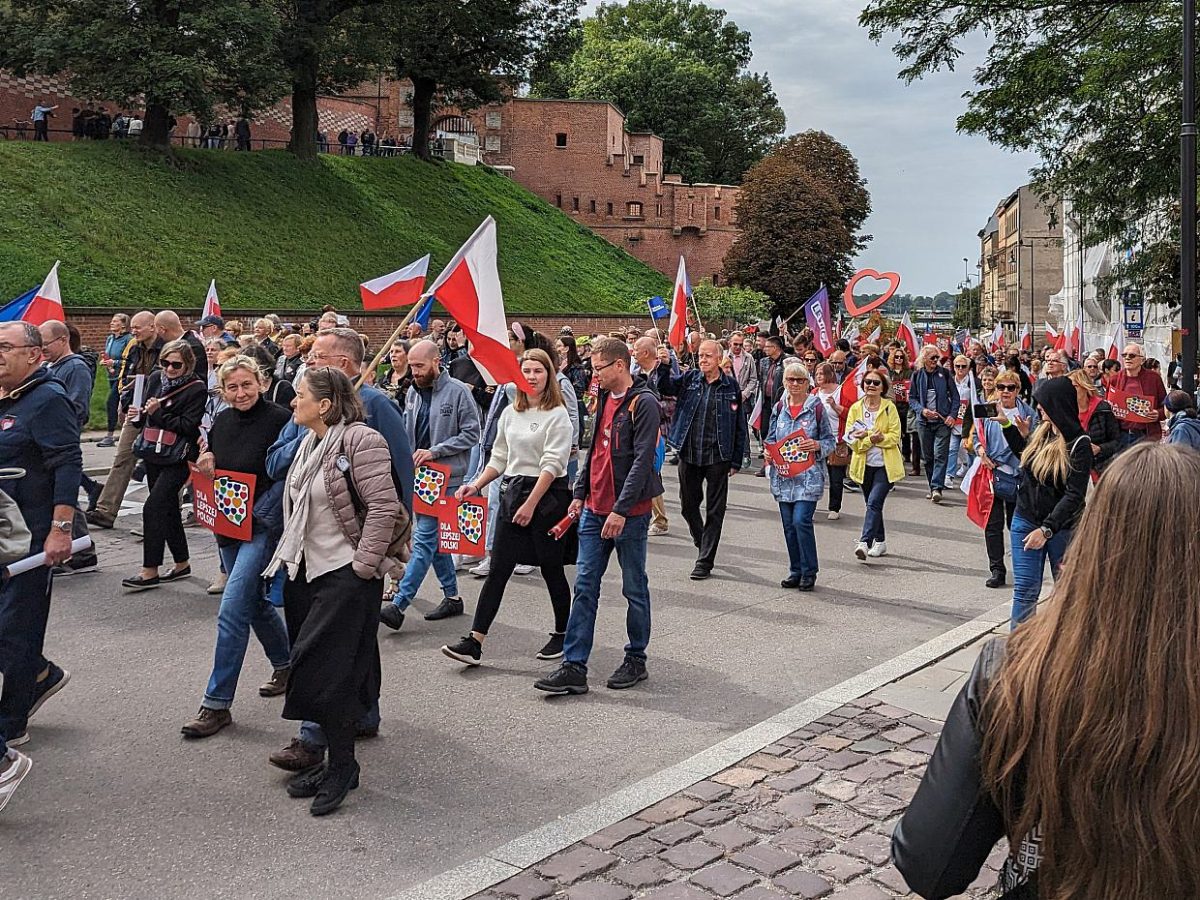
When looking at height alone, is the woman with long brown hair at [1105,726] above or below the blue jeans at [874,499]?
above

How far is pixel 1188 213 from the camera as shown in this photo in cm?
1262

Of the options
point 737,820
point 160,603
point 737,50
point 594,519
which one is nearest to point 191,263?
point 160,603

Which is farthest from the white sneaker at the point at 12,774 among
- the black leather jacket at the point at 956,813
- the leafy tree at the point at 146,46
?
the leafy tree at the point at 146,46

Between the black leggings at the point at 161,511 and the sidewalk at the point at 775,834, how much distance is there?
5.36 m

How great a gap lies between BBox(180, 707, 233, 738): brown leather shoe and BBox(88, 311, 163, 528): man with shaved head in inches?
217

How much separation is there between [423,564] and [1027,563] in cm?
392

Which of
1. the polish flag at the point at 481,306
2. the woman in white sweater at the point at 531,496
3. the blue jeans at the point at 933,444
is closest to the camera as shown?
the woman in white sweater at the point at 531,496

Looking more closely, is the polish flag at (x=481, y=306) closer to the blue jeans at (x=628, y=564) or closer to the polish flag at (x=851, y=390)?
the blue jeans at (x=628, y=564)

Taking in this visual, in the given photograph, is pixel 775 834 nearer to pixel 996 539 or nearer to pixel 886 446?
pixel 996 539

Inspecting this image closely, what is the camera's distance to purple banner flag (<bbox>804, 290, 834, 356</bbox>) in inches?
850

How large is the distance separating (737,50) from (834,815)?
3613 inches

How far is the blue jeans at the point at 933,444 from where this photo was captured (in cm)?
1582

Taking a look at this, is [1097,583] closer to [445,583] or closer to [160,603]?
[445,583]

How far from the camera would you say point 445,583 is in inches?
349
